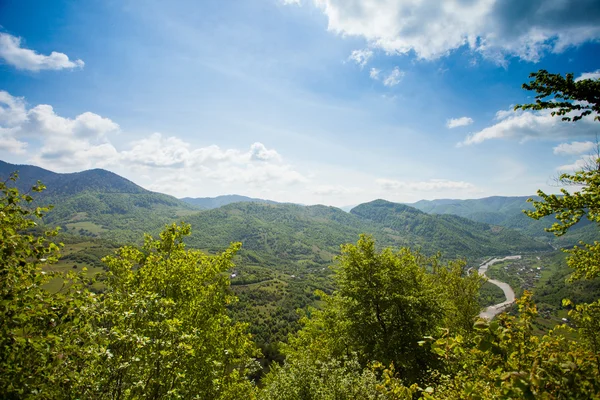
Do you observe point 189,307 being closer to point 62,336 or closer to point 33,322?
point 62,336

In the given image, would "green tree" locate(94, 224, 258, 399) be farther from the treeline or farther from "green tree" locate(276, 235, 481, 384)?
"green tree" locate(276, 235, 481, 384)

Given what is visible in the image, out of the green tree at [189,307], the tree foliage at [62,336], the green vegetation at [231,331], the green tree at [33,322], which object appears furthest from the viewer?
the green tree at [189,307]

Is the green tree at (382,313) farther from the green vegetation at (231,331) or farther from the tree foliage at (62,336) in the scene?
the tree foliage at (62,336)

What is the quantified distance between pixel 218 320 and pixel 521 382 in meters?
16.4

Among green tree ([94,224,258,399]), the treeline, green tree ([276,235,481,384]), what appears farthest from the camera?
green tree ([276,235,481,384])

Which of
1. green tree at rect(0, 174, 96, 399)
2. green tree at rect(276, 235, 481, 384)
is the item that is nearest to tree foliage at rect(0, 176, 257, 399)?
green tree at rect(0, 174, 96, 399)

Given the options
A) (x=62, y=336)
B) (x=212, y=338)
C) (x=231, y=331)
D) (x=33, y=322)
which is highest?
(x=33, y=322)

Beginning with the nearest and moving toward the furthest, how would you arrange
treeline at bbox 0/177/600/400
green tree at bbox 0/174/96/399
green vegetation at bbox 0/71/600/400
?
1. treeline at bbox 0/177/600/400
2. green vegetation at bbox 0/71/600/400
3. green tree at bbox 0/174/96/399

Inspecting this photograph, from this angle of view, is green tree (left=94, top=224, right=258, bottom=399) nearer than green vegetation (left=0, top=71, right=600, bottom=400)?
No

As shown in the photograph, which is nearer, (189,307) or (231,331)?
(189,307)

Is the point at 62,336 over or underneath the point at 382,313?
over

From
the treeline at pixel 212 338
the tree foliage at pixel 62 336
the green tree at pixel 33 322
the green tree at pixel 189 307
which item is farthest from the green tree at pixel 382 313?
the green tree at pixel 33 322

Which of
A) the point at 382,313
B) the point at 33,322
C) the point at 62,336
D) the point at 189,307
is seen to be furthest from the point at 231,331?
the point at 33,322

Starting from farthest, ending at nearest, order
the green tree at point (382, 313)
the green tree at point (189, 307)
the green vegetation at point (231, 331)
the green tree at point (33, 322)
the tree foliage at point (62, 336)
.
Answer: the green tree at point (382, 313) < the green tree at point (189, 307) < the tree foliage at point (62, 336) < the green tree at point (33, 322) < the green vegetation at point (231, 331)
